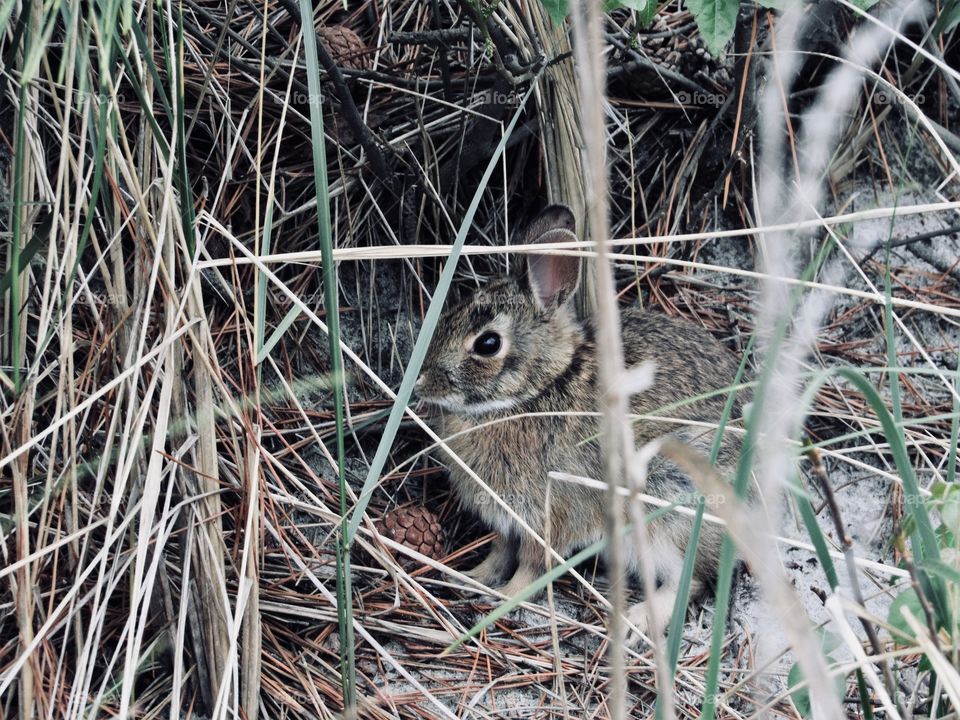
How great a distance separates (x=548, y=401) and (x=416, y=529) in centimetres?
68

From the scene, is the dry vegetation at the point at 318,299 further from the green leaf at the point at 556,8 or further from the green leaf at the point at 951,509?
the green leaf at the point at 556,8

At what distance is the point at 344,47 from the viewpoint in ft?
11.9

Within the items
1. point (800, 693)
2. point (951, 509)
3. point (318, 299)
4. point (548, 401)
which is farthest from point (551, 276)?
point (951, 509)

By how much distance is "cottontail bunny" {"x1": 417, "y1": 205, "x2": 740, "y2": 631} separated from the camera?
3.44 metres

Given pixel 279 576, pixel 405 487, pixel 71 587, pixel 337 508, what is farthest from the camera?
pixel 405 487

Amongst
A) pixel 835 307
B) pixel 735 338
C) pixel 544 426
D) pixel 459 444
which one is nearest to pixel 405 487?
pixel 459 444

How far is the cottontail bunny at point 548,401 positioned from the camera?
3443mm

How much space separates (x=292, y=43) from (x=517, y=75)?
0.85 metres

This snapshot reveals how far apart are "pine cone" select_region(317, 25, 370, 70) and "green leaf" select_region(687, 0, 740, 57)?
4.64ft

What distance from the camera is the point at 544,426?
3.59 meters

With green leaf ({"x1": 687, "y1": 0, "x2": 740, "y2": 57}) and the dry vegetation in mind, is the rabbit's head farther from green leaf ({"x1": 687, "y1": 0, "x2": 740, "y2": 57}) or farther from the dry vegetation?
green leaf ({"x1": 687, "y1": 0, "x2": 740, "y2": 57})

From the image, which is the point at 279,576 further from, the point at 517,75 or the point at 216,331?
the point at 517,75

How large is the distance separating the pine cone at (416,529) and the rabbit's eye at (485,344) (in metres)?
0.63

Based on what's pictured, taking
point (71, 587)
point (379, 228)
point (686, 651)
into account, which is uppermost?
point (379, 228)
